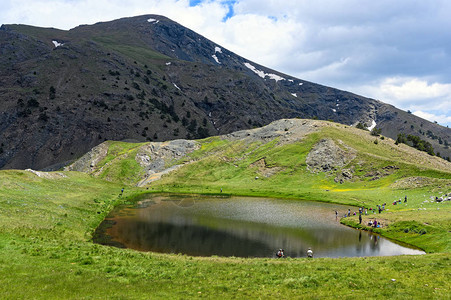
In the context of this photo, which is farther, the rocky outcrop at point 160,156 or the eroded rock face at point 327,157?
the rocky outcrop at point 160,156

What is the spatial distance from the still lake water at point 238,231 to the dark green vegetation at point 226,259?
4595 millimetres

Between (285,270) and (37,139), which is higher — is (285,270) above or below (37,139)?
below

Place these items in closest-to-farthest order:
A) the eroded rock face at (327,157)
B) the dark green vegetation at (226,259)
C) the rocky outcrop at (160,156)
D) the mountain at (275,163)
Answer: the dark green vegetation at (226,259), the mountain at (275,163), the eroded rock face at (327,157), the rocky outcrop at (160,156)

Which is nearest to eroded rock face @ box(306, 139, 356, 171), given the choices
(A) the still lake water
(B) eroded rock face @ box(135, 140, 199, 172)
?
(A) the still lake water

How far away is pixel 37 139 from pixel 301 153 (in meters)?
159

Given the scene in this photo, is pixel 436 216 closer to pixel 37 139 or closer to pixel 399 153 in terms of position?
pixel 399 153

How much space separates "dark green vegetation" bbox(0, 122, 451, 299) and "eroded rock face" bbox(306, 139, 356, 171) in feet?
5.92

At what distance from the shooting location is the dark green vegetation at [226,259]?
66.4ft

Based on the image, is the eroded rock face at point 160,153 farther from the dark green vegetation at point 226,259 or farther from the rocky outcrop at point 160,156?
the dark green vegetation at point 226,259

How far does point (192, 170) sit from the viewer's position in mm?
122375

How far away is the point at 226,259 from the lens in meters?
33.3

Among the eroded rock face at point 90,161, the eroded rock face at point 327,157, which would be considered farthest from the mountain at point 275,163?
the eroded rock face at point 90,161

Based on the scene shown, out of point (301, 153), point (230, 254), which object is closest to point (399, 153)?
point (301, 153)

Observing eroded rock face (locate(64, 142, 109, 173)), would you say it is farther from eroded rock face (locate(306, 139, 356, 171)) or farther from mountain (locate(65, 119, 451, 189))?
eroded rock face (locate(306, 139, 356, 171))
